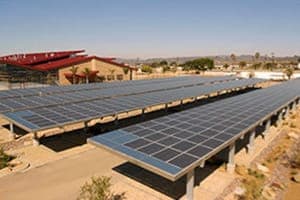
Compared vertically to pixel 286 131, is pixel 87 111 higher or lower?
higher

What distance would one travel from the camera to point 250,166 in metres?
19.4

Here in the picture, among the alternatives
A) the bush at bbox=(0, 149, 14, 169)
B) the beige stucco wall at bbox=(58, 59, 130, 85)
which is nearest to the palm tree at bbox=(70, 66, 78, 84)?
the beige stucco wall at bbox=(58, 59, 130, 85)

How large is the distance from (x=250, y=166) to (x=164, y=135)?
7.77 m

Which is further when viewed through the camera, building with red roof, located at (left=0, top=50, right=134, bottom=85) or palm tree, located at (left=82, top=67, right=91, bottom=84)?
palm tree, located at (left=82, top=67, right=91, bottom=84)

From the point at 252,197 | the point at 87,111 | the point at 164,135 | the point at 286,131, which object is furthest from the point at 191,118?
the point at 286,131

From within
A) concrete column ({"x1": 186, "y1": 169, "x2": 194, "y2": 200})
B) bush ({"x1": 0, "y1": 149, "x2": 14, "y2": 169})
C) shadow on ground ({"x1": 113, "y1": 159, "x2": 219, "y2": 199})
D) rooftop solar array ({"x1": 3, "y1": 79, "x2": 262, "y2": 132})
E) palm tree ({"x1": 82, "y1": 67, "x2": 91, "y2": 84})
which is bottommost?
shadow on ground ({"x1": 113, "y1": 159, "x2": 219, "y2": 199})

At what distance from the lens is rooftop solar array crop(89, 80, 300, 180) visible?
12703 mm

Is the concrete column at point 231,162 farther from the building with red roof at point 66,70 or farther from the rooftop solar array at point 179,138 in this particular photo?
the building with red roof at point 66,70

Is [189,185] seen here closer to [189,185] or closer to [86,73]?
[189,185]

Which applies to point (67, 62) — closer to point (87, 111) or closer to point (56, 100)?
point (56, 100)

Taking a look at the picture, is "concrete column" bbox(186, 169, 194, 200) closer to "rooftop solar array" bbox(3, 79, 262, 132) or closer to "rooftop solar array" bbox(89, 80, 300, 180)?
"rooftop solar array" bbox(89, 80, 300, 180)

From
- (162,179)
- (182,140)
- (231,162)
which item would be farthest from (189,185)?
(231,162)

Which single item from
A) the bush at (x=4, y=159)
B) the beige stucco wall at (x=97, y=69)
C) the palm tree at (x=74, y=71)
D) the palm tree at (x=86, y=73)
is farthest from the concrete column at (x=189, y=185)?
the beige stucco wall at (x=97, y=69)

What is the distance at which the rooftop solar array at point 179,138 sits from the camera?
12.7 metres
